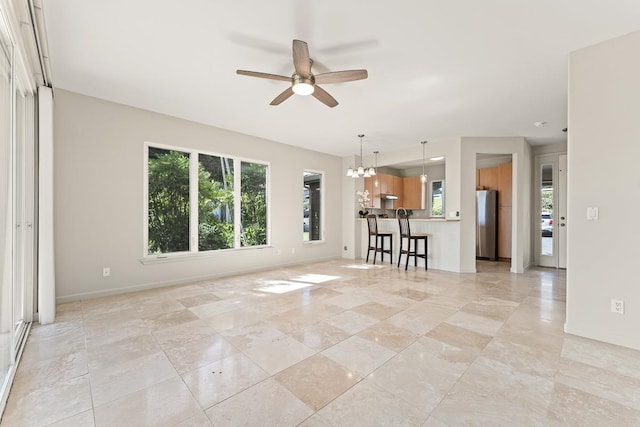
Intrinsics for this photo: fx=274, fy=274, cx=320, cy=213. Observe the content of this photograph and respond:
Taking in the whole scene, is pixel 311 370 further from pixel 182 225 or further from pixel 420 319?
pixel 182 225

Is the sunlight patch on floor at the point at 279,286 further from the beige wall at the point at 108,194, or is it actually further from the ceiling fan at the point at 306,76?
the ceiling fan at the point at 306,76

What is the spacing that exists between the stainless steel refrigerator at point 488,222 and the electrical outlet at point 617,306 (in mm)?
4560

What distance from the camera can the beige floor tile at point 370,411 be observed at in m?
1.52

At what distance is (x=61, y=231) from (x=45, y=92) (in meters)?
1.63

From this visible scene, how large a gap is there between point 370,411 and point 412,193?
25.0 feet

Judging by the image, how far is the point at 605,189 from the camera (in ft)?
8.18

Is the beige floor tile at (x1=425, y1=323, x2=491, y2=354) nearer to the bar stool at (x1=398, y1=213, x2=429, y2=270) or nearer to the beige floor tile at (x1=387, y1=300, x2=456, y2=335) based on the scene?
the beige floor tile at (x1=387, y1=300, x2=456, y2=335)

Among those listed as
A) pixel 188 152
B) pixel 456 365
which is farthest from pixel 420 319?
pixel 188 152

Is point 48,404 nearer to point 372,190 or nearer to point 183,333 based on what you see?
point 183,333

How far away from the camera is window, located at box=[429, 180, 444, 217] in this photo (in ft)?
26.9

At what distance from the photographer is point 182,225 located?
4539 millimetres

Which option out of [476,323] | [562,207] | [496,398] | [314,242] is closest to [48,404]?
[496,398]

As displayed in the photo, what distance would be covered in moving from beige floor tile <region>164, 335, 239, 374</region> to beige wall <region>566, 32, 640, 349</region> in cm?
323

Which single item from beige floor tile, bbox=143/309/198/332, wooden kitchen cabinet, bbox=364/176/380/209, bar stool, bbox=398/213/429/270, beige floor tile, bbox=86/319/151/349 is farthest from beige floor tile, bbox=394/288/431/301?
wooden kitchen cabinet, bbox=364/176/380/209
